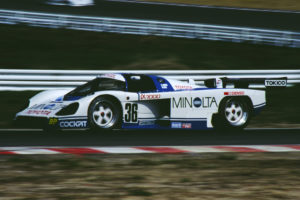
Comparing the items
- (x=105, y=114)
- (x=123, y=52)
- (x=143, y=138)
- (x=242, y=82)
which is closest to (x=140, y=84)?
(x=105, y=114)

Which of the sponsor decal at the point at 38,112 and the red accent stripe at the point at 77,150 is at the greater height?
the sponsor decal at the point at 38,112

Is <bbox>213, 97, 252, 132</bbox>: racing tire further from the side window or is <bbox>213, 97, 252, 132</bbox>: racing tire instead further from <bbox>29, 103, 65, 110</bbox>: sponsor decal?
<bbox>29, 103, 65, 110</bbox>: sponsor decal

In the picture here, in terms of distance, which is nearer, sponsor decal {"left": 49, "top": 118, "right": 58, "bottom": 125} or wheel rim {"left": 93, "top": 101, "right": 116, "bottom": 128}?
sponsor decal {"left": 49, "top": 118, "right": 58, "bottom": 125}

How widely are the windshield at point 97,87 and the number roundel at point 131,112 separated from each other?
12.3 inches

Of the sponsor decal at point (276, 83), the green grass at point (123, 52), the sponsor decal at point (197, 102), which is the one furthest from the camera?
the green grass at point (123, 52)

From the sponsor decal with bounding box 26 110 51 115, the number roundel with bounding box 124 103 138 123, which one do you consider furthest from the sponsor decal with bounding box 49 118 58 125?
the number roundel with bounding box 124 103 138 123

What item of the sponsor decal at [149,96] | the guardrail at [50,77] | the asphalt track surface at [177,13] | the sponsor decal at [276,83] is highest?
the asphalt track surface at [177,13]

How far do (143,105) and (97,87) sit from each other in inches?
33.0

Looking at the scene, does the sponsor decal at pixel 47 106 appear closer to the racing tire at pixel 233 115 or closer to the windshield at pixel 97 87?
the windshield at pixel 97 87

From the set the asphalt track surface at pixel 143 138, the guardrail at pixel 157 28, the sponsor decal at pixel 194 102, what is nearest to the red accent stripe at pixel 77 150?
the asphalt track surface at pixel 143 138

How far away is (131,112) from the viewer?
970cm

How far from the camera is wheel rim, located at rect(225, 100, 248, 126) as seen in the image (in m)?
10.2

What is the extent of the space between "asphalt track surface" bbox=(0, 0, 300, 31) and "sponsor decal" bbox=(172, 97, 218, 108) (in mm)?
14428

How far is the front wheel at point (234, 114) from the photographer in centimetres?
1017
